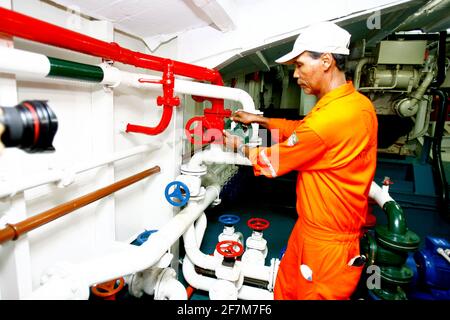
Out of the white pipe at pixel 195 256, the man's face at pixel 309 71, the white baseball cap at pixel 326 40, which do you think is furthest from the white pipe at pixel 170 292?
the white baseball cap at pixel 326 40

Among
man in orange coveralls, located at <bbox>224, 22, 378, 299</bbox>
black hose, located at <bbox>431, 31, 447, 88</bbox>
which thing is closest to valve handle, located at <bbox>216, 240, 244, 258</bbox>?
man in orange coveralls, located at <bbox>224, 22, 378, 299</bbox>

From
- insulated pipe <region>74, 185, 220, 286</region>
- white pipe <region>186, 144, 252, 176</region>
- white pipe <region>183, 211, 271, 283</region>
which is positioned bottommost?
white pipe <region>183, 211, 271, 283</region>

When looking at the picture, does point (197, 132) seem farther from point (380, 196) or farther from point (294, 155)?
point (380, 196)

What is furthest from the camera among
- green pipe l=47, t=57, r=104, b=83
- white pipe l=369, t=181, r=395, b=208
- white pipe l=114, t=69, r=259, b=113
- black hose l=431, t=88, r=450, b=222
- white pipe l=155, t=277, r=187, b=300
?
black hose l=431, t=88, r=450, b=222

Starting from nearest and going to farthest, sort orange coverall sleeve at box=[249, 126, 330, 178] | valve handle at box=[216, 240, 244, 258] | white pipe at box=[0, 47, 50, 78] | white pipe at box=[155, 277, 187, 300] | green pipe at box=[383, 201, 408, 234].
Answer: white pipe at box=[0, 47, 50, 78] → orange coverall sleeve at box=[249, 126, 330, 178] → white pipe at box=[155, 277, 187, 300] → valve handle at box=[216, 240, 244, 258] → green pipe at box=[383, 201, 408, 234]

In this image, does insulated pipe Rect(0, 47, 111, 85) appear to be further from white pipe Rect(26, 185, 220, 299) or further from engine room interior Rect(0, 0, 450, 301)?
white pipe Rect(26, 185, 220, 299)

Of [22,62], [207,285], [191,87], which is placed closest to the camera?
[22,62]

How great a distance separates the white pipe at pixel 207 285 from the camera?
1.63m

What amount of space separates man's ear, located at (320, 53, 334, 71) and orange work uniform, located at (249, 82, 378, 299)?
0.37ft

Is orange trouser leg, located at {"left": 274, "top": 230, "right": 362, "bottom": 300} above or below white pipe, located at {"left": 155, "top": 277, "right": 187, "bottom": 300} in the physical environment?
above

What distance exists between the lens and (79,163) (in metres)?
1.07

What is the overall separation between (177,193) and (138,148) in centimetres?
35

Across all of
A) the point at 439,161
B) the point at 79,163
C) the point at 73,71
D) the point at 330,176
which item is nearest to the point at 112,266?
the point at 79,163

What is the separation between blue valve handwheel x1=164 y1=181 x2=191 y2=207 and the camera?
1.60m
